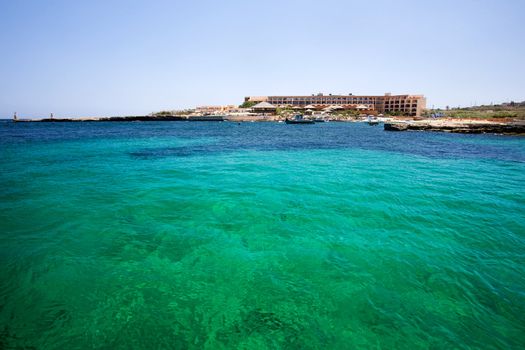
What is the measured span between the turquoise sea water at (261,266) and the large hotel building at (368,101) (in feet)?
388

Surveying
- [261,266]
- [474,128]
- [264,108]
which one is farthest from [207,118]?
[261,266]

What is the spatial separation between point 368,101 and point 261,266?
499 feet

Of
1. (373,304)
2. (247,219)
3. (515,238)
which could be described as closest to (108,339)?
(373,304)

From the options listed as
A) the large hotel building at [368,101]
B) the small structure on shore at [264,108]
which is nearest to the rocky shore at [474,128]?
the small structure on shore at [264,108]

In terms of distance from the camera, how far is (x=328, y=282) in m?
5.87

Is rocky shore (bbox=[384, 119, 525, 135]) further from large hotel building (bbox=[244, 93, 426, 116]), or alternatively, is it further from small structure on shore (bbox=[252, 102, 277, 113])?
large hotel building (bbox=[244, 93, 426, 116])

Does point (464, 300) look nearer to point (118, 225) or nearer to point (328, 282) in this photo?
point (328, 282)

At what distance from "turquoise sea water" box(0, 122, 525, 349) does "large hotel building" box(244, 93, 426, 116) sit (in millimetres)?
118307

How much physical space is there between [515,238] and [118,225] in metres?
11.9

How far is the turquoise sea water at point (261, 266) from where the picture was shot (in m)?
4.50

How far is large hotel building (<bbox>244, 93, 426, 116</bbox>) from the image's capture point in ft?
379

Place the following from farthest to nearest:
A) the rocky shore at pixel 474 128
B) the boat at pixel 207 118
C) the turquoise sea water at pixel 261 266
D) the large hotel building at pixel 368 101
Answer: the large hotel building at pixel 368 101, the boat at pixel 207 118, the rocky shore at pixel 474 128, the turquoise sea water at pixel 261 266

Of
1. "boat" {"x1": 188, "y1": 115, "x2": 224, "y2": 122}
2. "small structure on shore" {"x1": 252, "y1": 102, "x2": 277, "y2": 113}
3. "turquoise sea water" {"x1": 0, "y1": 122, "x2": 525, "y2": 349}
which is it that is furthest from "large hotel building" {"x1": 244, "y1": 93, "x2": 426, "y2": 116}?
"turquoise sea water" {"x1": 0, "y1": 122, "x2": 525, "y2": 349}

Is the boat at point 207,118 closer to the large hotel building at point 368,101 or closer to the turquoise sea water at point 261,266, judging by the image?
the large hotel building at point 368,101
